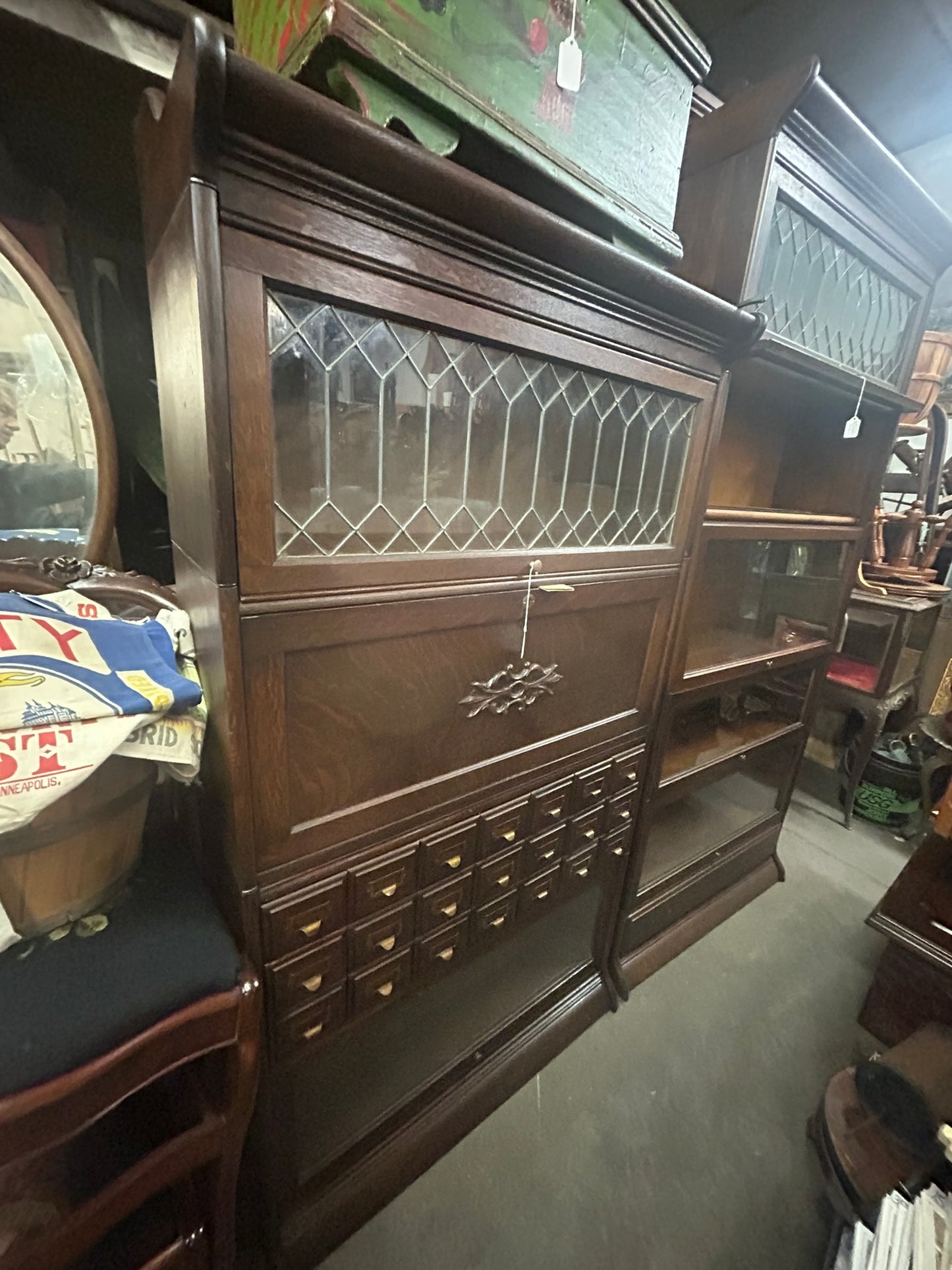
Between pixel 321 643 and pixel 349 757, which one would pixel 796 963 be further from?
pixel 321 643

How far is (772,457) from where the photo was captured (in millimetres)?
1671

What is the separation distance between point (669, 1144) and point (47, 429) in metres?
1.82

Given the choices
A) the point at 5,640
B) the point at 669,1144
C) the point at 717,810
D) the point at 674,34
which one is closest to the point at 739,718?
the point at 717,810

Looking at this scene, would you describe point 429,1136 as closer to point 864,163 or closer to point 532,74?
point 532,74

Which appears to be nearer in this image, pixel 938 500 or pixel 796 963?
pixel 796 963

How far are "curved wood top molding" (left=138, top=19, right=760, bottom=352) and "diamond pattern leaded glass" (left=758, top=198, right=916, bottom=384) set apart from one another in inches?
21.2

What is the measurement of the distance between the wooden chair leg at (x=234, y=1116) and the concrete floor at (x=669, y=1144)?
0.35m

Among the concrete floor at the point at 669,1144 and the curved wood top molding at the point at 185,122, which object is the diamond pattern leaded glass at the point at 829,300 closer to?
the curved wood top molding at the point at 185,122

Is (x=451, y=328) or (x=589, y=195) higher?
(x=589, y=195)

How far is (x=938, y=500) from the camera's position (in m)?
2.15

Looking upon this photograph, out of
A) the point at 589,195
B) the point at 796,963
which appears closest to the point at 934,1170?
the point at 796,963

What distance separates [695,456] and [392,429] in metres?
0.63

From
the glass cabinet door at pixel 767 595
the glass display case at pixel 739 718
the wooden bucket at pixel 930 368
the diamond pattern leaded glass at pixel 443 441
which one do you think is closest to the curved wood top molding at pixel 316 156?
the diamond pattern leaded glass at pixel 443 441

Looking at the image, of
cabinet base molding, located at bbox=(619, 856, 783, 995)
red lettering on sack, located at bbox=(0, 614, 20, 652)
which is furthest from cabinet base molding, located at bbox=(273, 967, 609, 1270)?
red lettering on sack, located at bbox=(0, 614, 20, 652)
